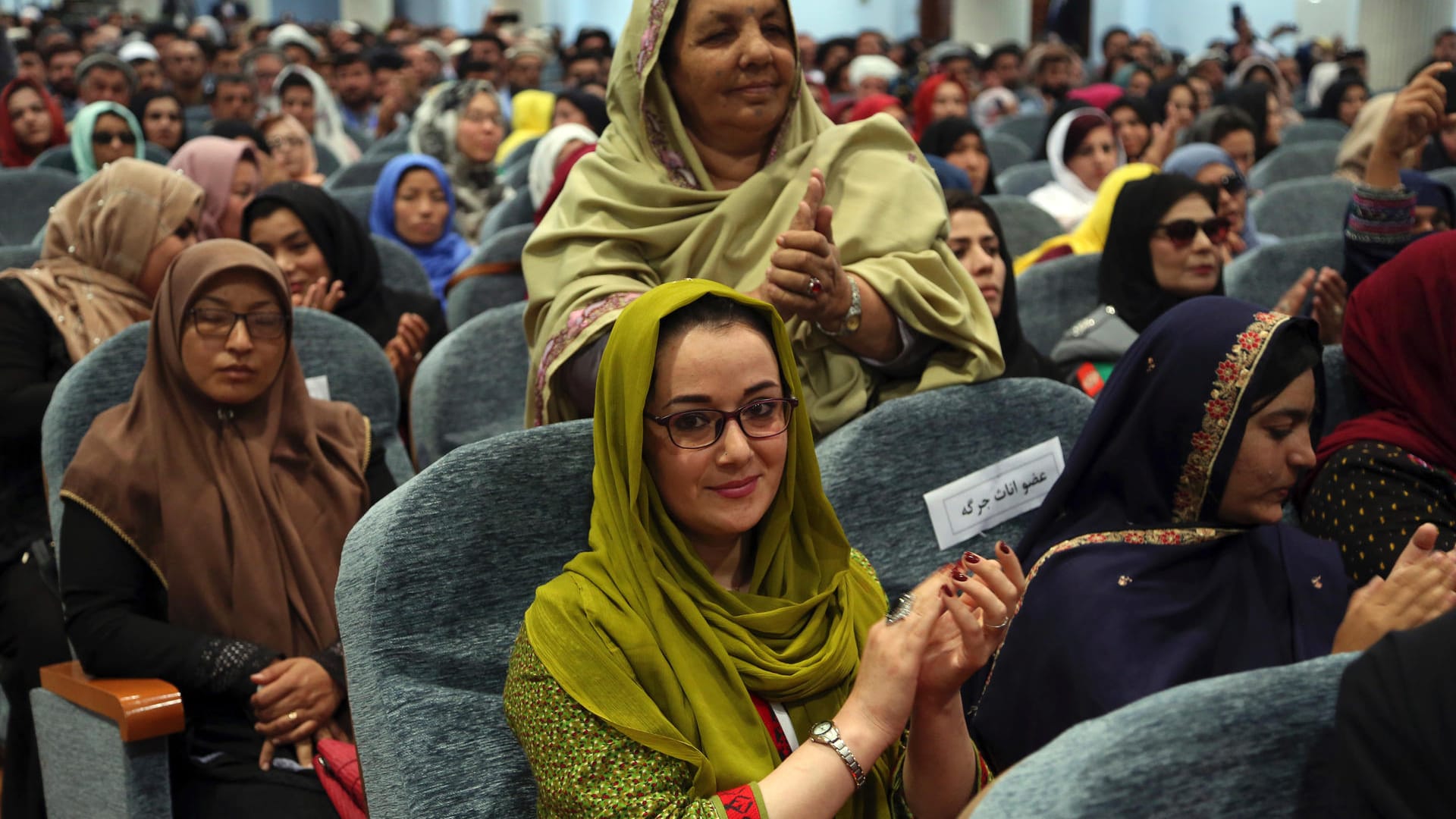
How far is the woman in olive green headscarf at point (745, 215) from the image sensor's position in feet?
6.67

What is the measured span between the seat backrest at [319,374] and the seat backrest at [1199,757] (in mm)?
1846

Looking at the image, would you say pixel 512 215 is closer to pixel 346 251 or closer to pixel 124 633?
pixel 346 251

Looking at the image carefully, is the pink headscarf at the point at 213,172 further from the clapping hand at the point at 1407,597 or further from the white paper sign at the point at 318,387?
the clapping hand at the point at 1407,597

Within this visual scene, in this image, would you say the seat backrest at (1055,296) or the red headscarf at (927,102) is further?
the red headscarf at (927,102)

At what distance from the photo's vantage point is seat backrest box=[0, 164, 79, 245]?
535 centimetres

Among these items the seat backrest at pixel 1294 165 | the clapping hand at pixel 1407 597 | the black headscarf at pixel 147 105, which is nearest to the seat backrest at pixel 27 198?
the black headscarf at pixel 147 105

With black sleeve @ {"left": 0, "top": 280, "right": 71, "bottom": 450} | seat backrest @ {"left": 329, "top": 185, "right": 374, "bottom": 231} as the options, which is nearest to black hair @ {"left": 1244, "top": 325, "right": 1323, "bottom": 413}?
black sleeve @ {"left": 0, "top": 280, "right": 71, "bottom": 450}

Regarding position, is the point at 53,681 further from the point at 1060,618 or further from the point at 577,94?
the point at 577,94

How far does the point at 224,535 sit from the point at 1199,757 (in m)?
1.67

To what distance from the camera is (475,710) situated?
1548 mm

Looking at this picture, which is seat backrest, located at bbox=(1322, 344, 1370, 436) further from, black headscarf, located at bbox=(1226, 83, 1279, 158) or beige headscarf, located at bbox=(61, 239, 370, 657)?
black headscarf, located at bbox=(1226, 83, 1279, 158)

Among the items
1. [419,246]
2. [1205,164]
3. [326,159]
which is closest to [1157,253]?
[1205,164]

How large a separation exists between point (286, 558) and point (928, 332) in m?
1.12

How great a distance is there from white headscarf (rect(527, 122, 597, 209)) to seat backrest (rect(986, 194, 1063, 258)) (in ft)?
5.40
